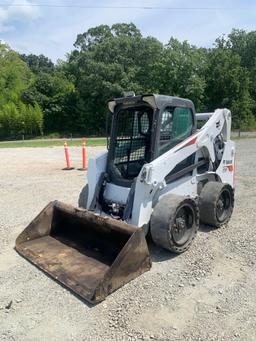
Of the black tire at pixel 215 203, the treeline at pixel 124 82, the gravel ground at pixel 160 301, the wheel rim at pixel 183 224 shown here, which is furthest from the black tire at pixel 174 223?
the treeline at pixel 124 82

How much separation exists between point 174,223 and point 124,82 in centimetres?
3406

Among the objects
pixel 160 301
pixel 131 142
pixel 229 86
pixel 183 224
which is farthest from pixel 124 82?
pixel 160 301

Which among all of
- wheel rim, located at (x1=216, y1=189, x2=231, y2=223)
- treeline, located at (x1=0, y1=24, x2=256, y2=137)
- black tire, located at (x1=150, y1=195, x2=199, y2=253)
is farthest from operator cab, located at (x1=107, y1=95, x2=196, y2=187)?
treeline, located at (x1=0, y1=24, x2=256, y2=137)

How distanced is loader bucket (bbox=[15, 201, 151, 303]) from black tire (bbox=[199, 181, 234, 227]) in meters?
1.67

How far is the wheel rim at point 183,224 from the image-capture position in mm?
4605

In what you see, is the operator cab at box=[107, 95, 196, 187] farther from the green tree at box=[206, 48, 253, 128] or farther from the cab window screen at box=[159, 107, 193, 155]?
the green tree at box=[206, 48, 253, 128]

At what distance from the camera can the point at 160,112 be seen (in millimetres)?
4773

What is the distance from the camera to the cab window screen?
494cm

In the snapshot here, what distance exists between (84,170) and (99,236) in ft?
23.7

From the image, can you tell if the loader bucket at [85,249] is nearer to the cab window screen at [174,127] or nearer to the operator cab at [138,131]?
the operator cab at [138,131]

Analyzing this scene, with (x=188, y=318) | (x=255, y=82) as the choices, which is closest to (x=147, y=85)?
(x=255, y=82)

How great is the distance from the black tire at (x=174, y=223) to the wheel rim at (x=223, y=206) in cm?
91

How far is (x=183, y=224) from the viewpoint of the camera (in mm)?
4746

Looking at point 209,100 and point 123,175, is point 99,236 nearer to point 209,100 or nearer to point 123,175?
point 123,175
